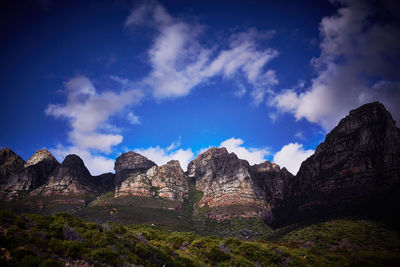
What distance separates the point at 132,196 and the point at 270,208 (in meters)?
120

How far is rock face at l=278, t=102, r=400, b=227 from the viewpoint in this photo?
99438 millimetres

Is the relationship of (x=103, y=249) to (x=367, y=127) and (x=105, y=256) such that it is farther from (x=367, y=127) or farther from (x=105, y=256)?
(x=367, y=127)

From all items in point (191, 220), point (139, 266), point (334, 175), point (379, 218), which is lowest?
point (191, 220)

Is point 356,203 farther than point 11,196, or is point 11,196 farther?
point 11,196

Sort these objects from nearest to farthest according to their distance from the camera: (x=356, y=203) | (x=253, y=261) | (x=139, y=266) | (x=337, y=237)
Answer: (x=139, y=266) < (x=253, y=261) < (x=337, y=237) < (x=356, y=203)

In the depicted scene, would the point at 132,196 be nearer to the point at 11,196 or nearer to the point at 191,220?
the point at 191,220

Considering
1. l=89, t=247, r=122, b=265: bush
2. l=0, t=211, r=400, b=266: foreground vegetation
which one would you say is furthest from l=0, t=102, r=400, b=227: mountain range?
l=89, t=247, r=122, b=265: bush

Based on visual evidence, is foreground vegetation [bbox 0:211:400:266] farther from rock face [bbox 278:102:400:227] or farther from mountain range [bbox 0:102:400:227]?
mountain range [bbox 0:102:400:227]

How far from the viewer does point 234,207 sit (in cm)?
16275

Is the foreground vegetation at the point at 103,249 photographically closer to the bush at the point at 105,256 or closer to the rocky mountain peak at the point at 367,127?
the bush at the point at 105,256

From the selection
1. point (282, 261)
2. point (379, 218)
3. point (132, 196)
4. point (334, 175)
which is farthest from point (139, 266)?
point (132, 196)

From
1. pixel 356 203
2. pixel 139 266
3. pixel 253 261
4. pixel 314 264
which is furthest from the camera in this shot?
pixel 356 203

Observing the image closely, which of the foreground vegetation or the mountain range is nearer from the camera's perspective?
the foreground vegetation

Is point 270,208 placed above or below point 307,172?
below
